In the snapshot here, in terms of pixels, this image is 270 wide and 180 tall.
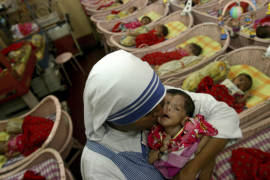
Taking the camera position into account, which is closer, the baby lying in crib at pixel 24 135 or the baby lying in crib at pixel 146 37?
the baby lying in crib at pixel 24 135

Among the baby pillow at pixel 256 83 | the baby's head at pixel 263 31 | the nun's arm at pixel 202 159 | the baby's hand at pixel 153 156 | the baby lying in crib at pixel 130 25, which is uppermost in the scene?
the baby lying in crib at pixel 130 25

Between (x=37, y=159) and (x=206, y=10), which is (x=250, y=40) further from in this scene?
(x=37, y=159)

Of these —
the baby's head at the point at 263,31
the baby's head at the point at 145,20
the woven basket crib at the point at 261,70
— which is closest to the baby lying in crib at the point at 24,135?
the woven basket crib at the point at 261,70

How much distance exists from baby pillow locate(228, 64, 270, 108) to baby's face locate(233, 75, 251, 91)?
3.4 inches

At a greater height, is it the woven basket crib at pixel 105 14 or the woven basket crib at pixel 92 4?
the woven basket crib at pixel 92 4

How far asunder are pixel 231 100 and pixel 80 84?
2700 millimetres

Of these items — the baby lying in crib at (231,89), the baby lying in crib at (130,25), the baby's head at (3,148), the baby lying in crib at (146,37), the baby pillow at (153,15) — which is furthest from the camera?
the baby pillow at (153,15)

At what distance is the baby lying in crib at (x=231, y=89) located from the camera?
1.69 m

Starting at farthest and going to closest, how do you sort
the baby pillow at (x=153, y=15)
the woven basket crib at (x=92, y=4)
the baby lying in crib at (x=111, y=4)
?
the woven basket crib at (x=92, y=4) → the baby lying in crib at (x=111, y=4) → the baby pillow at (x=153, y=15)

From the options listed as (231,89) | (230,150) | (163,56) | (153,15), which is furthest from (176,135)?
(153,15)

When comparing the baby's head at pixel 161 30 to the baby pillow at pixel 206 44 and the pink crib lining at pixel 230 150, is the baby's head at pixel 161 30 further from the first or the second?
the pink crib lining at pixel 230 150

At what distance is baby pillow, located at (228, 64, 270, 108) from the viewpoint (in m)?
1.67

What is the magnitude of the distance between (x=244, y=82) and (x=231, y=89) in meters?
0.14

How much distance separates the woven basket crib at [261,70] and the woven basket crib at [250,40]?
0.18m
